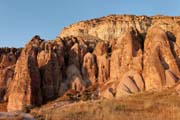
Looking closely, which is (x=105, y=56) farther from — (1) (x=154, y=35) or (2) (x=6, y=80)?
(2) (x=6, y=80)

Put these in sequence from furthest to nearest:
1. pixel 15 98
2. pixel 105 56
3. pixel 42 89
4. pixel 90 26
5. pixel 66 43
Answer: pixel 90 26 → pixel 66 43 → pixel 105 56 → pixel 42 89 → pixel 15 98

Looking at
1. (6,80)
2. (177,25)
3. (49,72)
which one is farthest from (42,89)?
(177,25)

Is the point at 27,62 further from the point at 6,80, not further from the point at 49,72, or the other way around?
the point at 6,80

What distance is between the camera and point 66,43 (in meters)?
67.6

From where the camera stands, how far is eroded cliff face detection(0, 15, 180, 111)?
168ft

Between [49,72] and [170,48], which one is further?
[49,72]

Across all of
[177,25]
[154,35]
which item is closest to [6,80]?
[154,35]

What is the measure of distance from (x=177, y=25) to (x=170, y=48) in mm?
7828

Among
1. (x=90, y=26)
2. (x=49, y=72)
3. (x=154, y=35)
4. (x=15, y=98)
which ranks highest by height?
(x=90, y=26)

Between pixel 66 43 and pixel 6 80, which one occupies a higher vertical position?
pixel 66 43

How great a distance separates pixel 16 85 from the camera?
55.1 m

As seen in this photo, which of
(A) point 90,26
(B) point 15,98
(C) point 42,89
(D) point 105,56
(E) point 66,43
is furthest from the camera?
Result: (A) point 90,26

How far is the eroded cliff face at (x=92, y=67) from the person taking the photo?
168 feet

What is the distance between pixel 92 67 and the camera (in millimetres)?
61062
